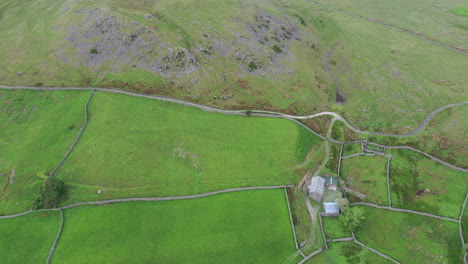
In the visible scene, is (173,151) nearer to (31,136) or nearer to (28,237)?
(28,237)

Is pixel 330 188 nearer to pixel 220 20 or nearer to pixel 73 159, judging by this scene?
pixel 73 159

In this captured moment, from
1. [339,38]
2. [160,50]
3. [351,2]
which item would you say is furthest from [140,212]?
[351,2]

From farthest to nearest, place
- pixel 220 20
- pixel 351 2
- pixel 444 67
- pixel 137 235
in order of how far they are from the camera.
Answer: pixel 351 2 < pixel 220 20 < pixel 444 67 < pixel 137 235

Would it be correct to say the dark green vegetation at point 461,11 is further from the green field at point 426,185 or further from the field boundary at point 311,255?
the field boundary at point 311,255

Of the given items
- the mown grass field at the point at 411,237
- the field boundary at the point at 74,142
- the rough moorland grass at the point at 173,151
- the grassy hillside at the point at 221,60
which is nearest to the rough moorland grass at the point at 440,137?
the grassy hillside at the point at 221,60

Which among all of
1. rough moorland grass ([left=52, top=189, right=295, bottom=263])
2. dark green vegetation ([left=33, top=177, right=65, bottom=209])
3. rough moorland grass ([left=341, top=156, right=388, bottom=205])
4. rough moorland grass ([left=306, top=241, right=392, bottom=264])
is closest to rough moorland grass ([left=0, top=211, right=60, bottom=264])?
dark green vegetation ([left=33, top=177, right=65, bottom=209])

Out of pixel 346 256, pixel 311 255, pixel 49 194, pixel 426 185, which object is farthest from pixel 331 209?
pixel 49 194
